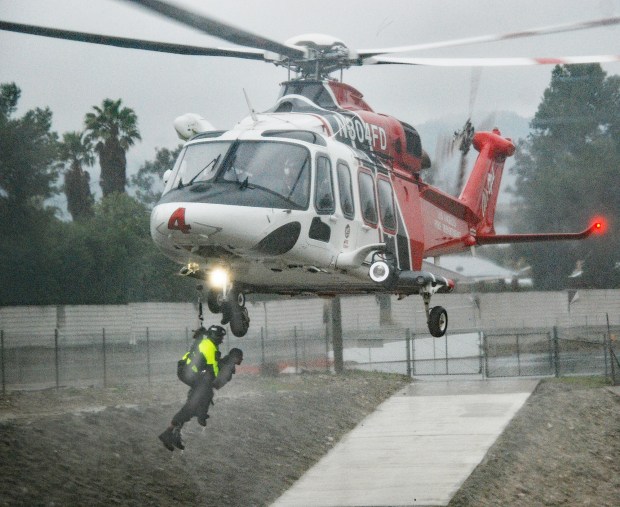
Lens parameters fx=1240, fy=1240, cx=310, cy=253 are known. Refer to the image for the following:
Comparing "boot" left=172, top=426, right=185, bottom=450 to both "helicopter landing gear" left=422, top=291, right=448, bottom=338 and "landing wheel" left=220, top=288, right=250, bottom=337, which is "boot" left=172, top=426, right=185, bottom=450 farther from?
"helicopter landing gear" left=422, top=291, right=448, bottom=338

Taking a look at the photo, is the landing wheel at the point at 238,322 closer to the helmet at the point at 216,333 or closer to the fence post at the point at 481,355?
the helmet at the point at 216,333

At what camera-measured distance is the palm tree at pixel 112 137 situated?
2892 centimetres

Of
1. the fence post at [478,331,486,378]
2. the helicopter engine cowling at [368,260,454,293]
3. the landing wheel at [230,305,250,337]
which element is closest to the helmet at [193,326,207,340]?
the landing wheel at [230,305,250,337]

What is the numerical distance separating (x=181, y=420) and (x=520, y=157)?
1835 cm

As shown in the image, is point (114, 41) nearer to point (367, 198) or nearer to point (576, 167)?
point (367, 198)

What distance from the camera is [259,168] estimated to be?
587 inches

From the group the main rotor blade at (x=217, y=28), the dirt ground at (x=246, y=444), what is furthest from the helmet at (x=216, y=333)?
the main rotor blade at (x=217, y=28)

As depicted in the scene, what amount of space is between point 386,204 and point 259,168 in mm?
2636

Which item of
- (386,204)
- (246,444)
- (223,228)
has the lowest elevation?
(246,444)

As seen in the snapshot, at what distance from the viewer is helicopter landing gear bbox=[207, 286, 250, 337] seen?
51.8 ft

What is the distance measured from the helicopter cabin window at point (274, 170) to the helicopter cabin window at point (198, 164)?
0.54 ft

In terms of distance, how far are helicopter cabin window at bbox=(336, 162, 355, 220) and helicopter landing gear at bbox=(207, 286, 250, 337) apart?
1779 mm

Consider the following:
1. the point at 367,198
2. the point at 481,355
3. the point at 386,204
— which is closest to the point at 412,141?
the point at 386,204

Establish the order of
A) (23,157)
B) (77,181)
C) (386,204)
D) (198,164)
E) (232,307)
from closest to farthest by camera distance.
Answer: (198,164), (232,307), (386,204), (23,157), (77,181)
